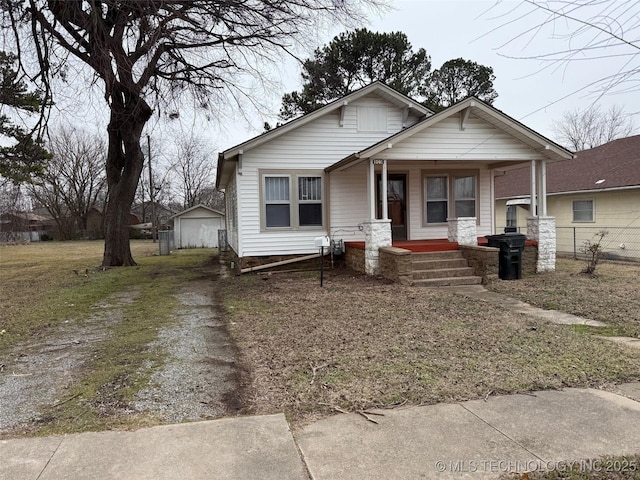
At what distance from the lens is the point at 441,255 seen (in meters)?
10.2

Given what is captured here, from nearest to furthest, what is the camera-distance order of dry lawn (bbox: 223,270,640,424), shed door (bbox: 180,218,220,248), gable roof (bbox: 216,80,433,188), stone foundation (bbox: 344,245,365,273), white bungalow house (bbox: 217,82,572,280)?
1. dry lawn (bbox: 223,270,640,424)
2. white bungalow house (bbox: 217,82,572,280)
3. stone foundation (bbox: 344,245,365,273)
4. gable roof (bbox: 216,80,433,188)
5. shed door (bbox: 180,218,220,248)

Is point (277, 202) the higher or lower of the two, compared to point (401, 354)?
higher

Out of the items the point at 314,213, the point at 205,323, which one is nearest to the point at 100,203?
the point at 314,213

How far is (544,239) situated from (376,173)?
461cm

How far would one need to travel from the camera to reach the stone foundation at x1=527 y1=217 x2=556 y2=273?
1045 cm

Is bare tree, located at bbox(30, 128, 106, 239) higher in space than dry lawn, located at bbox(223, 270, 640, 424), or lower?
higher

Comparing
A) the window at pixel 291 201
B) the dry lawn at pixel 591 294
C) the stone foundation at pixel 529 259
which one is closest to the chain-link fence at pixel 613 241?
the dry lawn at pixel 591 294

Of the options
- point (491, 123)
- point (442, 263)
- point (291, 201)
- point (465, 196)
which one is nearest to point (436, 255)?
point (442, 263)

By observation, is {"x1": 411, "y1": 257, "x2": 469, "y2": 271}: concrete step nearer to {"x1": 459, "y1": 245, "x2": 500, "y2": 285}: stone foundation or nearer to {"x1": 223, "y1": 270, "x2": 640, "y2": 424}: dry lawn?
{"x1": 459, "y1": 245, "x2": 500, "y2": 285}: stone foundation

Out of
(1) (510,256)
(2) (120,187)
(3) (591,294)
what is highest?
(2) (120,187)

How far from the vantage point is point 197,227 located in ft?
→ 102

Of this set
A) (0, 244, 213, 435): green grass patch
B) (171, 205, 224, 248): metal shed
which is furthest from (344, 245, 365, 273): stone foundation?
(171, 205, 224, 248): metal shed

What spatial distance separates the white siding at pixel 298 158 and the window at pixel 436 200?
193cm

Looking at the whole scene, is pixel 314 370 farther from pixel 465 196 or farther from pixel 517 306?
pixel 465 196
